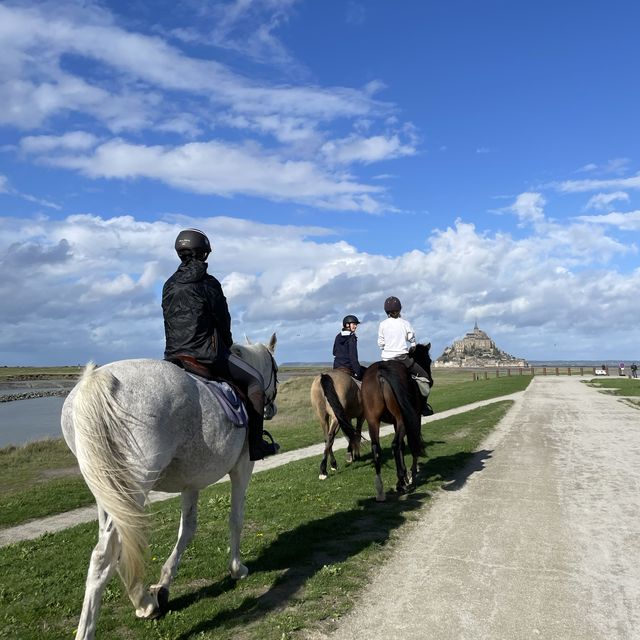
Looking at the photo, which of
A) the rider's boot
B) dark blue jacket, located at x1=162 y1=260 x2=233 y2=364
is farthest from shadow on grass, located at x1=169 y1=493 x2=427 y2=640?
dark blue jacket, located at x1=162 y1=260 x2=233 y2=364

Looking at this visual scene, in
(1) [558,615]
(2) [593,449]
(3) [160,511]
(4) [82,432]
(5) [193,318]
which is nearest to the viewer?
(4) [82,432]

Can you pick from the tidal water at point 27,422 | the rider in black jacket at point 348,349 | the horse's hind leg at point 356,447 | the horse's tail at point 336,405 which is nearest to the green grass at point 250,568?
the horse's tail at point 336,405

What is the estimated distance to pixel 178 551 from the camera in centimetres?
524

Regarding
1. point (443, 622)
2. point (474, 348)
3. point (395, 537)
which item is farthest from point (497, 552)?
point (474, 348)

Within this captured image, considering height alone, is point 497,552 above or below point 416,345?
below

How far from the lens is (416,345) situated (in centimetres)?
1023

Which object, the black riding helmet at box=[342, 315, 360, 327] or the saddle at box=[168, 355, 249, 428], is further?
the black riding helmet at box=[342, 315, 360, 327]

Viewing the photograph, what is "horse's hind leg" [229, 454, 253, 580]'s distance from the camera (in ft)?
18.0

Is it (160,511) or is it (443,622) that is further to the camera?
(160,511)

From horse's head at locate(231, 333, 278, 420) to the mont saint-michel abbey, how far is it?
161518 mm

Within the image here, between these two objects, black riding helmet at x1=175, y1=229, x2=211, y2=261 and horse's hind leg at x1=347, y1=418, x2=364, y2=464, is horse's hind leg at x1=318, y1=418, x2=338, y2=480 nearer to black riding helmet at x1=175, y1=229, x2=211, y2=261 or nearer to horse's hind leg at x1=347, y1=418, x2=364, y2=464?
horse's hind leg at x1=347, y1=418, x2=364, y2=464

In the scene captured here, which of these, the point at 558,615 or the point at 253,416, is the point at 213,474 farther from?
the point at 558,615

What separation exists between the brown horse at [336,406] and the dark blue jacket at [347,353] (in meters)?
0.22

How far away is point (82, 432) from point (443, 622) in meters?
3.45
